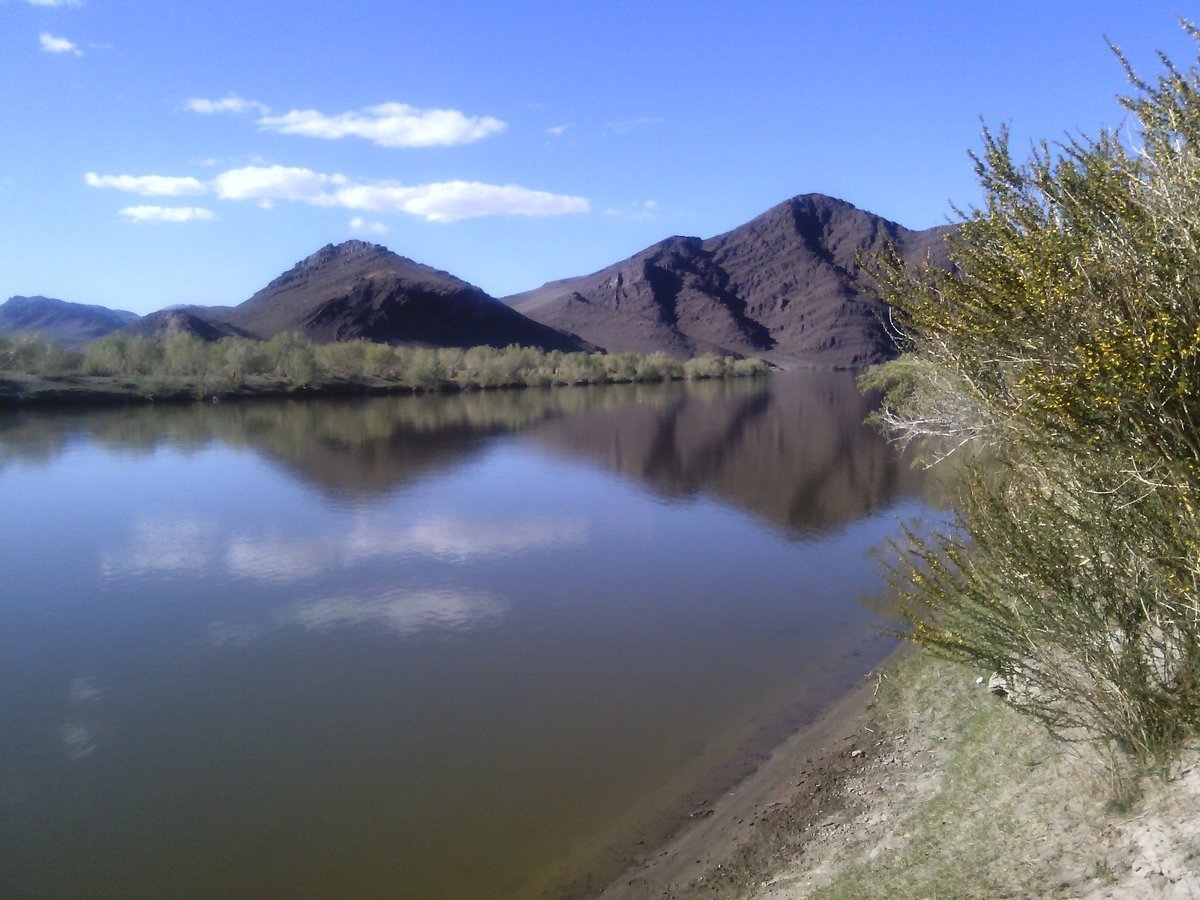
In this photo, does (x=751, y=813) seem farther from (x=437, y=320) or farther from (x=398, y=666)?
(x=437, y=320)

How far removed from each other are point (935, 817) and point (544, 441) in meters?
31.6

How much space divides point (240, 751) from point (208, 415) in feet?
140

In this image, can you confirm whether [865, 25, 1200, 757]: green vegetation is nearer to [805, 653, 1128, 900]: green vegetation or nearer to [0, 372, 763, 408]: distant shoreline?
[805, 653, 1128, 900]: green vegetation

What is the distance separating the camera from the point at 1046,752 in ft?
19.3

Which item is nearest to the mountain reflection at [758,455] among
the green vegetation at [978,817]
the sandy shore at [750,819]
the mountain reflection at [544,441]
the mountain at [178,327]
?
the mountain reflection at [544,441]

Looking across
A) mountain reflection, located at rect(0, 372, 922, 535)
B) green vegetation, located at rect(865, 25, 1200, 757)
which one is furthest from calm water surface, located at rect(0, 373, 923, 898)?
green vegetation, located at rect(865, 25, 1200, 757)

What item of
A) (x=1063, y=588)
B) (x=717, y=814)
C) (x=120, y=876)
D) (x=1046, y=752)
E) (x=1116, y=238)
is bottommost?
(x=120, y=876)

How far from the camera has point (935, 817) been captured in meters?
5.91

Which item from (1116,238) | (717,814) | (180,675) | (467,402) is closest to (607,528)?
(180,675)

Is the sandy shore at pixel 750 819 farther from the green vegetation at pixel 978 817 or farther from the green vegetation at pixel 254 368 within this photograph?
the green vegetation at pixel 254 368

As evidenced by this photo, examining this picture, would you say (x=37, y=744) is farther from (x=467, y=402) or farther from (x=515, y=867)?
(x=467, y=402)

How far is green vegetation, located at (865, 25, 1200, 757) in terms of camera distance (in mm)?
3523

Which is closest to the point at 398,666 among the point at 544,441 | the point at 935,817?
the point at 935,817

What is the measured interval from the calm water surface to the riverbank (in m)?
0.56
